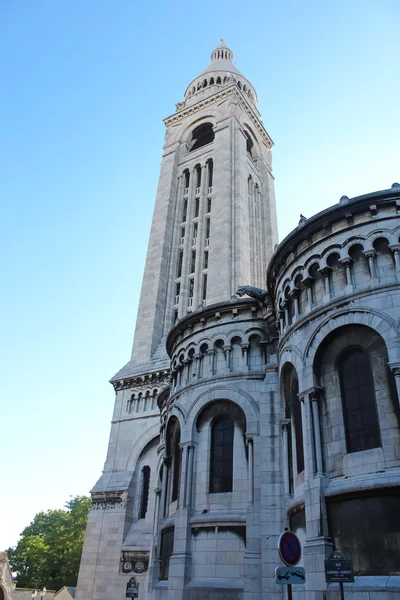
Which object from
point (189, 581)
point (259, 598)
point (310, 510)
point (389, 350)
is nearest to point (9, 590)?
point (189, 581)

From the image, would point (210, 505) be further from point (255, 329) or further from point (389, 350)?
point (389, 350)

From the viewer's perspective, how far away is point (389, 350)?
15.1 metres

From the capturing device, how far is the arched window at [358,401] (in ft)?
49.8

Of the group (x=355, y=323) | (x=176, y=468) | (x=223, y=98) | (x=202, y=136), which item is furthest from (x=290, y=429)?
(x=202, y=136)

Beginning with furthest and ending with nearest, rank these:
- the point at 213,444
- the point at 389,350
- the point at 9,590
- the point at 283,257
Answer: the point at 9,590 → the point at 213,444 → the point at 283,257 → the point at 389,350

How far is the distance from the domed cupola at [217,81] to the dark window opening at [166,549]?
179 ft

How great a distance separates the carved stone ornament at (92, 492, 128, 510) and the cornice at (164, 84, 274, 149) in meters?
45.7

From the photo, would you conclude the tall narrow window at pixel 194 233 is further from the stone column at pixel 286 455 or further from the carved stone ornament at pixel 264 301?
the stone column at pixel 286 455

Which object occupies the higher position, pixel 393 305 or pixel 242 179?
pixel 242 179

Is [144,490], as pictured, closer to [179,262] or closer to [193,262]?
[193,262]

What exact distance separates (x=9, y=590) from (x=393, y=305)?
175 ft

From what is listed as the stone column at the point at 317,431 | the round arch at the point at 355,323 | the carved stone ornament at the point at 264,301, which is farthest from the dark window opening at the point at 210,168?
the stone column at the point at 317,431

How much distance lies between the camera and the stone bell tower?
36781 millimetres

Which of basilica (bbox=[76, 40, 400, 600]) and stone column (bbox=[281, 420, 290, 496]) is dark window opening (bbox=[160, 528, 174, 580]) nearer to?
basilica (bbox=[76, 40, 400, 600])
